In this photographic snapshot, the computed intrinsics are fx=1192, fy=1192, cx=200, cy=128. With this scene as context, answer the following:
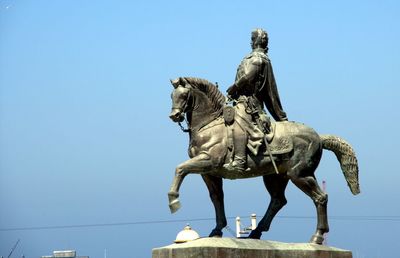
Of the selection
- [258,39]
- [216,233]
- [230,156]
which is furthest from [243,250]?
[258,39]

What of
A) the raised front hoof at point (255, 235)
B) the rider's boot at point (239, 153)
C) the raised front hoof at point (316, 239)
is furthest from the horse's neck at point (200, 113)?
the raised front hoof at point (316, 239)

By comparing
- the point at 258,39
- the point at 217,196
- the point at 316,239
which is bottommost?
the point at 316,239

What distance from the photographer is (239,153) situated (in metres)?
28.9

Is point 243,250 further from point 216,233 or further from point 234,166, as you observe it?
point 234,166

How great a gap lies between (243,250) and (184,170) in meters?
2.36

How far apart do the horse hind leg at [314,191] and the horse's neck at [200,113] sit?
258 cm

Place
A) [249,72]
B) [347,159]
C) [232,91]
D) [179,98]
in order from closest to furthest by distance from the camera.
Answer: [179,98] < [249,72] < [232,91] < [347,159]

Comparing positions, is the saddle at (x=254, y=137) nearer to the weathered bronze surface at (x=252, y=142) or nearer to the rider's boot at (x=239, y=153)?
the weathered bronze surface at (x=252, y=142)

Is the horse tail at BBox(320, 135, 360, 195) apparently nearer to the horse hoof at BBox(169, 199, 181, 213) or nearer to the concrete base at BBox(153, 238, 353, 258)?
the concrete base at BBox(153, 238, 353, 258)

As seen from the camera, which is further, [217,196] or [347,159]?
[347,159]

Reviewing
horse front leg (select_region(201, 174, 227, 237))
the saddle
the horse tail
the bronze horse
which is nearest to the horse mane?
the bronze horse

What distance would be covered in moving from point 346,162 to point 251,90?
129 inches

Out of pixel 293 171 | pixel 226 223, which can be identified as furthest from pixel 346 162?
pixel 226 223

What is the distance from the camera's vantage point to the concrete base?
90.6ft
